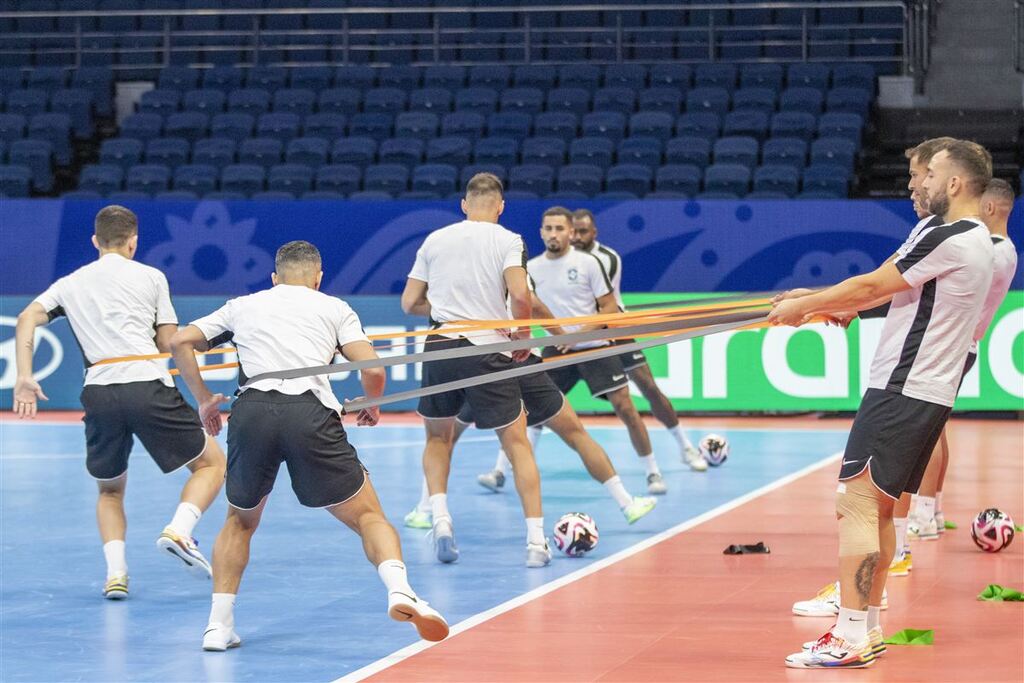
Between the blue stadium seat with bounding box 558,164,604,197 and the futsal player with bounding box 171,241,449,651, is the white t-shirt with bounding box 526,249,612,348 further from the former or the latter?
the blue stadium seat with bounding box 558,164,604,197

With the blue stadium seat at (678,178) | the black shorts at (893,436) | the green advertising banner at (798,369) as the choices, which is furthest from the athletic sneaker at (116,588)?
the blue stadium seat at (678,178)

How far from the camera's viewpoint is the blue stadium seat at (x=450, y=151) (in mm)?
21188

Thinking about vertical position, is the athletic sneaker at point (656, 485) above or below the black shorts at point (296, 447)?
below

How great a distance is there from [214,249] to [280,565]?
35.5ft

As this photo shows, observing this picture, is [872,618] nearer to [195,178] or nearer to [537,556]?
[537,556]

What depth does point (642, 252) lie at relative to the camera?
18922mm

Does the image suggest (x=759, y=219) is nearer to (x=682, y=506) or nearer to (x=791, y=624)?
(x=682, y=506)

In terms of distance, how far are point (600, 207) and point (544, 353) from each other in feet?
21.8

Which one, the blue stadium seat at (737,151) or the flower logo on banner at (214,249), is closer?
the flower logo on banner at (214,249)

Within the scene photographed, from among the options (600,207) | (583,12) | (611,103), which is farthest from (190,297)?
(583,12)

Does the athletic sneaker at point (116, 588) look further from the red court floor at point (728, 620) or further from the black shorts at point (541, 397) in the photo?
the black shorts at point (541, 397)

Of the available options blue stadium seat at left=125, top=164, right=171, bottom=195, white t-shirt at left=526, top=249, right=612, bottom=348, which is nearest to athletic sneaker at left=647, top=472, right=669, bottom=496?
white t-shirt at left=526, top=249, right=612, bottom=348

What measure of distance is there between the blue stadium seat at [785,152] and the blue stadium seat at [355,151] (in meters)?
5.55

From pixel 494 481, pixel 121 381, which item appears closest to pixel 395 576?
pixel 121 381
